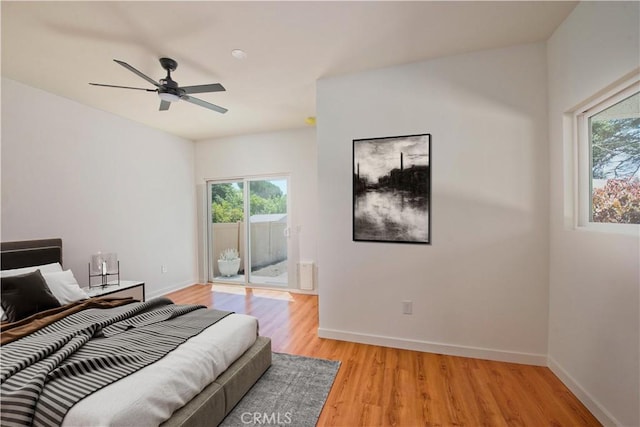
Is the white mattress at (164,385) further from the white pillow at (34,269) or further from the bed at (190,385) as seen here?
the white pillow at (34,269)

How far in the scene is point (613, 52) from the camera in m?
1.61

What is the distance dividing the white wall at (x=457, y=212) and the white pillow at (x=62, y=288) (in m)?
2.38

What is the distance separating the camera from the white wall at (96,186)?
2850mm

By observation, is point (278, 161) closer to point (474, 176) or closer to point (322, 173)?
point (322, 173)

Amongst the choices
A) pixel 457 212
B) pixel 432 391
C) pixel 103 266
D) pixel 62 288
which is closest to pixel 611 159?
pixel 457 212

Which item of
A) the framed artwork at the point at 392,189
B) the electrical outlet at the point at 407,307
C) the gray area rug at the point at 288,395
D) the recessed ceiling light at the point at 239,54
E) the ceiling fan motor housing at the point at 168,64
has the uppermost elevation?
the recessed ceiling light at the point at 239,54

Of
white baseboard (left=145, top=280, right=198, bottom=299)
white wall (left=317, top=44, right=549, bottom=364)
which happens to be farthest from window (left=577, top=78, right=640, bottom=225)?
white baseboard (left=145, top=280, right=198, bottom=299)

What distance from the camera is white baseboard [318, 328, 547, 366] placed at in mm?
2354

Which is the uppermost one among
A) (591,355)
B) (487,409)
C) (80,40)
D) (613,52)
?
(80,40)

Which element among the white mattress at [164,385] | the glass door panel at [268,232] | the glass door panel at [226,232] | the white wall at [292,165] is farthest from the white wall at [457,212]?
the glass door panel at [226,232]

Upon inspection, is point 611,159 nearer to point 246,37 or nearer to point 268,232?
point 246,37

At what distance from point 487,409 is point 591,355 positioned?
0.78 meters

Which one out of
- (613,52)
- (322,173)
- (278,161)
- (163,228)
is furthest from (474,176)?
(163,228)

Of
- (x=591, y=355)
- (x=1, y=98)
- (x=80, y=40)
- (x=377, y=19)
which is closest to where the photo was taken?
(x=591, y=355)
